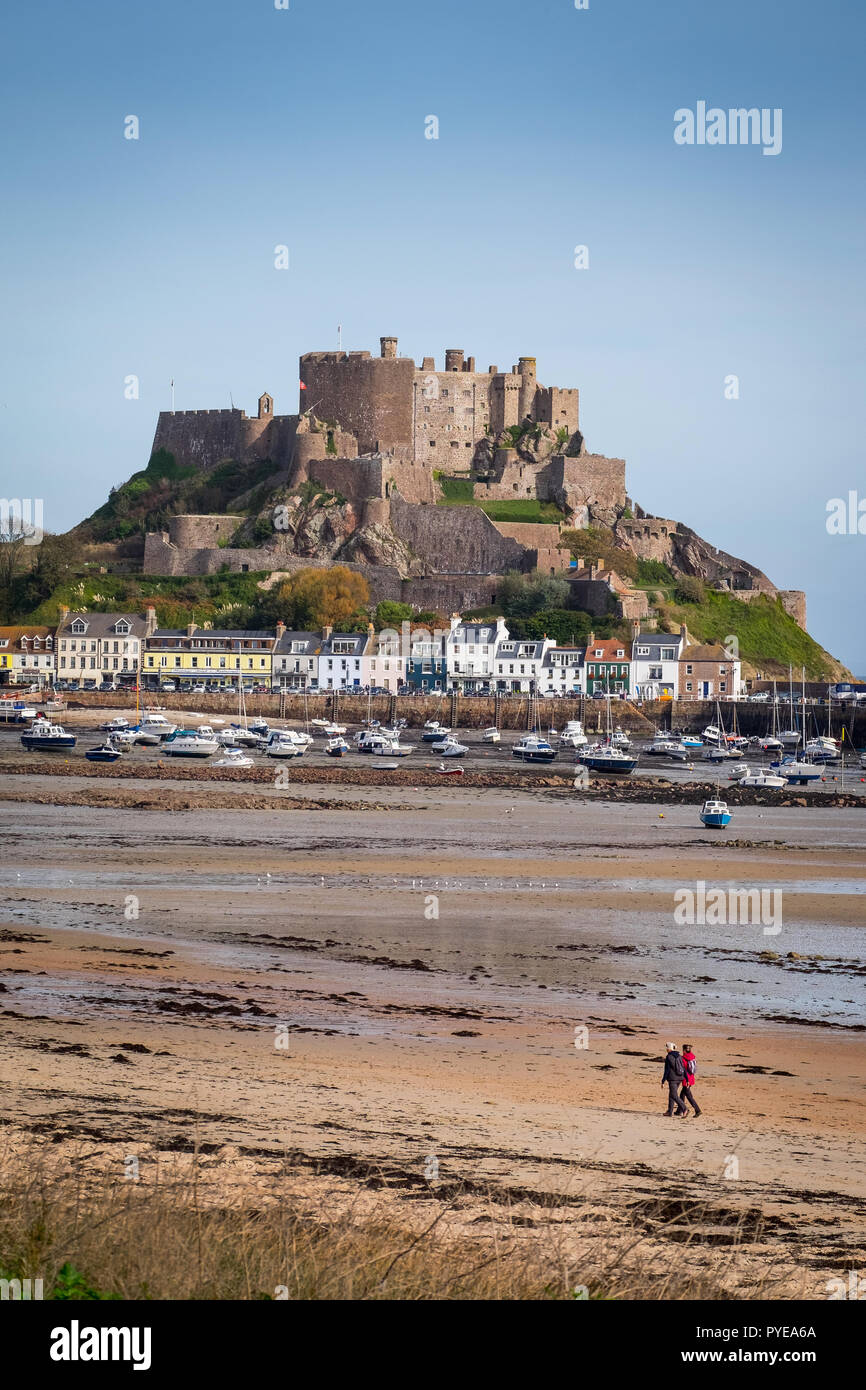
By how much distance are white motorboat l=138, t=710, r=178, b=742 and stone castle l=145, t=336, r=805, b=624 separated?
22.1 meters

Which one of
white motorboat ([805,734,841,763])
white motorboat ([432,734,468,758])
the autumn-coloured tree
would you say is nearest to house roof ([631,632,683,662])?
white motorboat ([805,734,841,763])

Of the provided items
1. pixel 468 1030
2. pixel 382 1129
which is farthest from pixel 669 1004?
pixel 382 1129

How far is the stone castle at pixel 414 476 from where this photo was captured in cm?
8394

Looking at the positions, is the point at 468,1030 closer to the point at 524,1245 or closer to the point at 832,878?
the point at 524,1245

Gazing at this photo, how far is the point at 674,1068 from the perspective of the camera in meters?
12.2

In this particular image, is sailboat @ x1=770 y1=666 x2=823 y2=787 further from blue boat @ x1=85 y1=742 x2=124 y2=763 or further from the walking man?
the walking man

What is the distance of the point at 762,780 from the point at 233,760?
17353mm

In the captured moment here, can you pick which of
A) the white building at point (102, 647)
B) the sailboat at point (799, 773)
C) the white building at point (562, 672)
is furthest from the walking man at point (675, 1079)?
the white building at point (102, 647)

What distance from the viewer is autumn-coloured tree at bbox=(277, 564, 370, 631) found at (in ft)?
265

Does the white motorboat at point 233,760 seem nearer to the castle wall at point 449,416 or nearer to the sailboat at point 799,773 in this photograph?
the sailboat at point 799,773

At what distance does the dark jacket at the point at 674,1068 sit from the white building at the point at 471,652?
6569 centimetres

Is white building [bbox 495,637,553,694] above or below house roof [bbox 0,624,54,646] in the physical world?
below
